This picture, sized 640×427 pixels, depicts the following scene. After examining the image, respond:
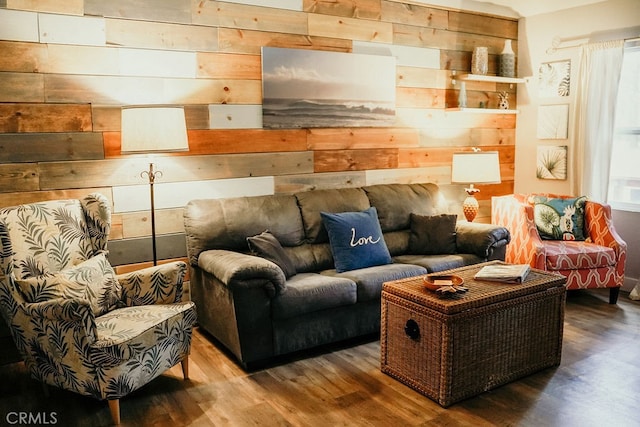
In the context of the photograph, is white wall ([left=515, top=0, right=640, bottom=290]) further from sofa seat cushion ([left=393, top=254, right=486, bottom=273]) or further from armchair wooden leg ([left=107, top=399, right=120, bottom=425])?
armchair wooden leg ([left=107, top=399, right=120, bottom=425])

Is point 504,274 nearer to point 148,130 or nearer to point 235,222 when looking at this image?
point 235,222

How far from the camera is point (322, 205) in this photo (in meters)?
4.05

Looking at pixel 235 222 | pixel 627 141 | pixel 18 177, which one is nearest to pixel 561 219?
pixel 627 141

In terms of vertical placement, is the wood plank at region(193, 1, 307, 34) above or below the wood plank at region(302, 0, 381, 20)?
below

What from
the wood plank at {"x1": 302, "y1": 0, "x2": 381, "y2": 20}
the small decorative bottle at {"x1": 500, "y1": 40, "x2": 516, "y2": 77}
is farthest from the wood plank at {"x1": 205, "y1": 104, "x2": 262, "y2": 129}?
the small decorative bottle at {"x1": 500, "y1": 40, "x2": 516, "y2": 77}

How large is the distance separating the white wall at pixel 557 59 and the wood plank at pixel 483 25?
4.2 inches

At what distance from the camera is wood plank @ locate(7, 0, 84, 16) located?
10.5 feet

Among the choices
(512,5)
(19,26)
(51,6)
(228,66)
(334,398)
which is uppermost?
(512,5)

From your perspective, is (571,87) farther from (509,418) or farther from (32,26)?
(32,26)

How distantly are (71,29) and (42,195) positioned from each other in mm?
1011

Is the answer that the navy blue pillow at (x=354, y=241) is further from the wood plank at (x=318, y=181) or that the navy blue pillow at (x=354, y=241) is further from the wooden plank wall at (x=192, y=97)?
the wooden plank wall at (x=192, y=97)

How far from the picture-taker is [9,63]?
3.21 m

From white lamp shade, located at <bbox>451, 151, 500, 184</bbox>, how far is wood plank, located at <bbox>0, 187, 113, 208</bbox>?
2.81 meters

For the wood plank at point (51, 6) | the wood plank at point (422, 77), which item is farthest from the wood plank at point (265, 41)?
the wood plank at point (51, 6)
